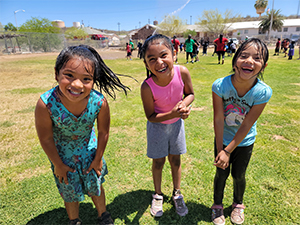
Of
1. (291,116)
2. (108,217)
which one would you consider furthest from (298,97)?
(108,217)

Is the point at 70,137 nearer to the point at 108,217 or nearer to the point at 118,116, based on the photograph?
the point at 108,217

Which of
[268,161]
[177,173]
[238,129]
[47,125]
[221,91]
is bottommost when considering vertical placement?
[268,161]

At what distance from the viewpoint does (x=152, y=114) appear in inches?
73.9

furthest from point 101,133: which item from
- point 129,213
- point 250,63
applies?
point 250,63

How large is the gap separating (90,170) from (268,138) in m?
3.36

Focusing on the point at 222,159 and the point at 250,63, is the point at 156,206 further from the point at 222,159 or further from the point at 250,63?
the point at 250,63

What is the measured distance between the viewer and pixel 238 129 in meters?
1.70

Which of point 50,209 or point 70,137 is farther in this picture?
point 50,209

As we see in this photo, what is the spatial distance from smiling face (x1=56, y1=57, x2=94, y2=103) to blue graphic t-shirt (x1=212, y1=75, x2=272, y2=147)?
1.11 metres

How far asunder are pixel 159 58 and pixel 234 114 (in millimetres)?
851

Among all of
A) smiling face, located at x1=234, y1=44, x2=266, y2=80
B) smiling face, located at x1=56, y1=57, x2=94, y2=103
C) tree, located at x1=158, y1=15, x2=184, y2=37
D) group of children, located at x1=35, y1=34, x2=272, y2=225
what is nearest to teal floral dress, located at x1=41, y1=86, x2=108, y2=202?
group of children, located at x1=35, y1=34, x2=272, y2=225

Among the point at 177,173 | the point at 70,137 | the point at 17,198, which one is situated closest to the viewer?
the point at 70,137

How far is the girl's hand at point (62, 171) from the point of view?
1605 mm

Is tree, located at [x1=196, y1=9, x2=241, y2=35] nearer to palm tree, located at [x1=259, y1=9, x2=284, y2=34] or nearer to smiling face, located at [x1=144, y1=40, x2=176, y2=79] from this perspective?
palm tree, located at [x1=259, y1=9, x2=284, y2=34]
